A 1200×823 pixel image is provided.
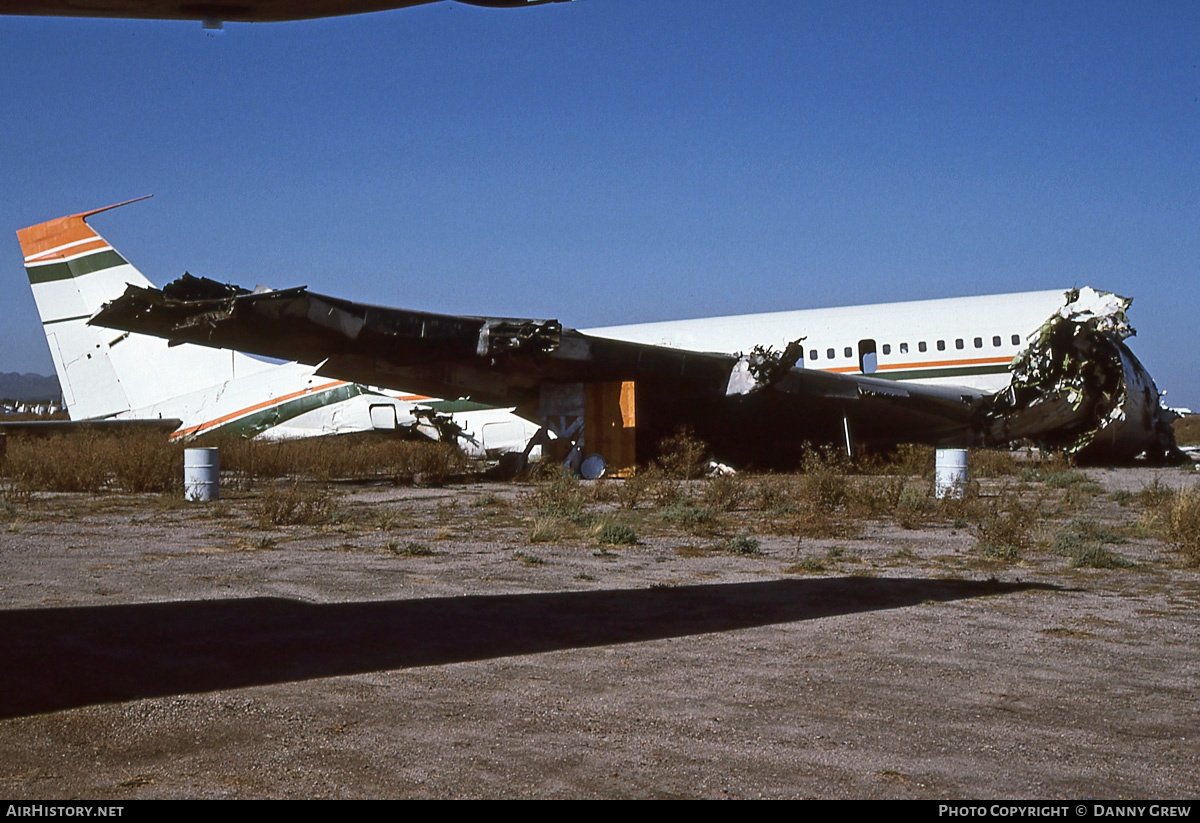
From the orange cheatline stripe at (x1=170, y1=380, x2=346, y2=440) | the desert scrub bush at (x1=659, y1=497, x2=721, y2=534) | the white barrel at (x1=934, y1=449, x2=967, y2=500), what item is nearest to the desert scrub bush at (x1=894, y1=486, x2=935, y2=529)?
the white barrel at (x1=934, y1=449, x2=967, y2=500)

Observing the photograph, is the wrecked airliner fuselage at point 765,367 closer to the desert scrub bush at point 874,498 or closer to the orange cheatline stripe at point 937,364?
the orange cheatline stripe at point 937,364

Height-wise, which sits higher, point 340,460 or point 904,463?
point 340,460

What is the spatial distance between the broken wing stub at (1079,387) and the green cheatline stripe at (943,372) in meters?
1.03

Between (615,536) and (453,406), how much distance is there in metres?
17.5

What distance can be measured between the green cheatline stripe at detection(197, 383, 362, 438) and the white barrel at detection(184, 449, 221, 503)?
1209 cm

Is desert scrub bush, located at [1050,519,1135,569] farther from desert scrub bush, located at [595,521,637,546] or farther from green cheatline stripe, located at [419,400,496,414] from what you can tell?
green cheatline stripe, located at [419,400,496,414]

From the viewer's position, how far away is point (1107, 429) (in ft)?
76.7

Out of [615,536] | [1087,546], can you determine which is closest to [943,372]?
Answer: [1087,546]

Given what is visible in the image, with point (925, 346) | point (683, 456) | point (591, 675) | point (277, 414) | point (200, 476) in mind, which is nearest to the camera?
point (591, 675)

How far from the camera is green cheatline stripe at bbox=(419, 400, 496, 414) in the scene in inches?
1088

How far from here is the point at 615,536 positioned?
10977mm

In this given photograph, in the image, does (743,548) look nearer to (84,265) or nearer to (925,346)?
(925,346)

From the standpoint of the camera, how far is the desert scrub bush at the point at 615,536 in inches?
427

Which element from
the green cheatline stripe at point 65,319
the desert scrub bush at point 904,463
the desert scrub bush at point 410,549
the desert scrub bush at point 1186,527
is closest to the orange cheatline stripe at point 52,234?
the green cheatline stripe at point 65,319
